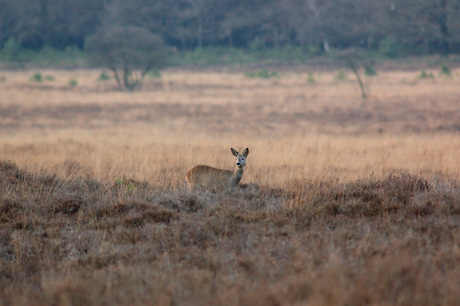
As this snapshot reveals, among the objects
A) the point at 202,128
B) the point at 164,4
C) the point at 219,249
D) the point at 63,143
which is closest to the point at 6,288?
the point at 219,249

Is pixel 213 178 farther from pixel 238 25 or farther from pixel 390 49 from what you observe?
pixel 238 25

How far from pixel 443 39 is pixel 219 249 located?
229 feet

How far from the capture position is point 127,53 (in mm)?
42406

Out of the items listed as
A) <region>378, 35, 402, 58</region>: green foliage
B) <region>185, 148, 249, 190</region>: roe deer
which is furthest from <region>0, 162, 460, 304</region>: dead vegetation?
<region>378, 35, 402, 58</region>: green foliage

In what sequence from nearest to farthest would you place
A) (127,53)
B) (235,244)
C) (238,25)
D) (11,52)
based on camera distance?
(235,244) → (127,53) → (11,52) → (238,25)

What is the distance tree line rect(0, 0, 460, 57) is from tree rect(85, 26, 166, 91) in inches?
1215

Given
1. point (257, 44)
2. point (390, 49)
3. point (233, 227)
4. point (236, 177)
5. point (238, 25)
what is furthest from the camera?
point (238, 25)

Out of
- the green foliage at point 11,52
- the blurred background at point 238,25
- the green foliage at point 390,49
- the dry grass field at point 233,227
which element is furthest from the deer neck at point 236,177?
the green foliage at point 11,52

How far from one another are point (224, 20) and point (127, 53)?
4221 cm

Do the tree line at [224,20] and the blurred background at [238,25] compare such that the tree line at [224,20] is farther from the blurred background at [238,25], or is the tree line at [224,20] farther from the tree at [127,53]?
the tree at [127,53]

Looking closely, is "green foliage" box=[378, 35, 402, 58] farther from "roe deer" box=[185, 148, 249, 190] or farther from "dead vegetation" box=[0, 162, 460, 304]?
"dead vegetation" box=[0, 162, 460, 304]

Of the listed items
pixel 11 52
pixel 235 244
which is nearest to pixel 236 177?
pixel 235 244

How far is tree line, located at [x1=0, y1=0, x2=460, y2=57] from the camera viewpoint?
75.6 metres

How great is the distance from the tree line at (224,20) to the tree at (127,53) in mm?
30860
